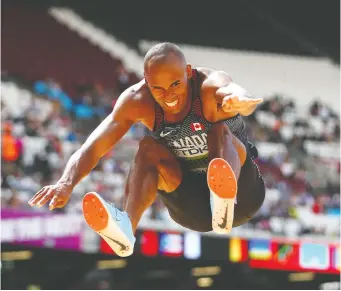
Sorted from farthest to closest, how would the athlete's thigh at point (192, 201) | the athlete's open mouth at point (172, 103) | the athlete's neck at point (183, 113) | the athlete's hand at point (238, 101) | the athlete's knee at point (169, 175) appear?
the athlete's thigh at point (192, 201), the athlete's knee at point (169, 175), the athlete's neck at point (183, 113), the athlete's open mouth at point (172, 103), the athlete's hand at point (238, 101)

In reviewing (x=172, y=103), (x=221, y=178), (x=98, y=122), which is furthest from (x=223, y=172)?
(x=98, y=122)

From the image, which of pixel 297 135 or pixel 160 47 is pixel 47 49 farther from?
pixel 160 47

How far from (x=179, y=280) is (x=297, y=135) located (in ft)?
21.2

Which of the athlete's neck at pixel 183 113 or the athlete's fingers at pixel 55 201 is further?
the athlete's neck at pixel 183 113

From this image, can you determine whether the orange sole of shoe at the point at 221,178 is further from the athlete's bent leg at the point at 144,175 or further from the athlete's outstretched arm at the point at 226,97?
the athlete's bent leg at the point at 144,175

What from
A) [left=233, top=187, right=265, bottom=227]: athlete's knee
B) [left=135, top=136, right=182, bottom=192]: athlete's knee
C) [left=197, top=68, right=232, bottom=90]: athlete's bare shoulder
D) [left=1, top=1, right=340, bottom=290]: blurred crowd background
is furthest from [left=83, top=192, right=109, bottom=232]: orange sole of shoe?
[left=1, top=1, right=340, bottom=290]: blurred crowd background

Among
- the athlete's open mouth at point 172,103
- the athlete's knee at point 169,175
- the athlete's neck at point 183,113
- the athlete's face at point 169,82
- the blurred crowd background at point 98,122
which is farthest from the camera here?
the blurred crowd background at point 98,122

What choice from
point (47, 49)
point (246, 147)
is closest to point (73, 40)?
point (47, 49)

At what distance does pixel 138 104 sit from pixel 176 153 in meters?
0.44

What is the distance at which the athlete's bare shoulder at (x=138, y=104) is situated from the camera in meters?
5.34

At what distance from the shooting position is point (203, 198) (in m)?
5.66

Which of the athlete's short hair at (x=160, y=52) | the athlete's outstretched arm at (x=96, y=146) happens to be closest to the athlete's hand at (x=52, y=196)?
the athlete's outstretched arm at (x=96, y=146)

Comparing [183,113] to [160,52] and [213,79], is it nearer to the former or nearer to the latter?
[213,79]

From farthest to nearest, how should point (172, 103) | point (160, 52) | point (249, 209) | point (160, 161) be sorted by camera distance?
Answer: point (249, 209) → point (160, 161) → point (172, 103) → point (160, 52)
